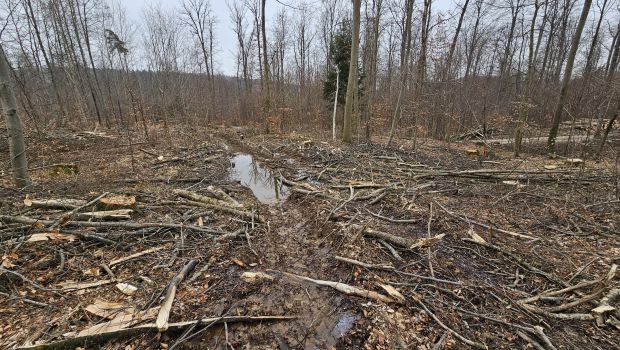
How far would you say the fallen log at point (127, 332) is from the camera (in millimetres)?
2496

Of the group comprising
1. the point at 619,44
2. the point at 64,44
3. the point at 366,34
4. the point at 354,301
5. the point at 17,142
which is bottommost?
the point at 354,301

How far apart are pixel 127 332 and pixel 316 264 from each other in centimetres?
Result: 248

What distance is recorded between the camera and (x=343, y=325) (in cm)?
303

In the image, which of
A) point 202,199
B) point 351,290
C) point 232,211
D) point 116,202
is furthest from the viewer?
point 202,199

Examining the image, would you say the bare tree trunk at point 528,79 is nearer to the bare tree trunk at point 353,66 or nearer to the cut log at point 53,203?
the bare tree trunk at point 353,66

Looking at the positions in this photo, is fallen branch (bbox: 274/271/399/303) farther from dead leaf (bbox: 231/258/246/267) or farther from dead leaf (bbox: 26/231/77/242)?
dead leaf (bbox: 26/231/77/242)

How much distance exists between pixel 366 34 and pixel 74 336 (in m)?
23.4

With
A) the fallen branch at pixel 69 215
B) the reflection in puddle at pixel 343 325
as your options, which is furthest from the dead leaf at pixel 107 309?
the reflection in puddle at pixel 343 325

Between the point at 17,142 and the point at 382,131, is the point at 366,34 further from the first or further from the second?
the point at 17,142

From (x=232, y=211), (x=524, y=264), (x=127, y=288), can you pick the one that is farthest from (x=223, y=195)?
(x=524, y=264)

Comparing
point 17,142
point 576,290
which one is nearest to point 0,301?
point 17,142

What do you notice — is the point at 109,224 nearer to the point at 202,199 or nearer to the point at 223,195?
the point at 202,199

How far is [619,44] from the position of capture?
41.2 ft

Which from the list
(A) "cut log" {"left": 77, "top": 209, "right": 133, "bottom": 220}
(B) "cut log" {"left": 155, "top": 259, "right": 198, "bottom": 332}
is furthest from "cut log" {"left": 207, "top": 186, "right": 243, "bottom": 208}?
(B) "cut log" {"left": 155, "top": 259, "right": 198, "bottom": 332}
